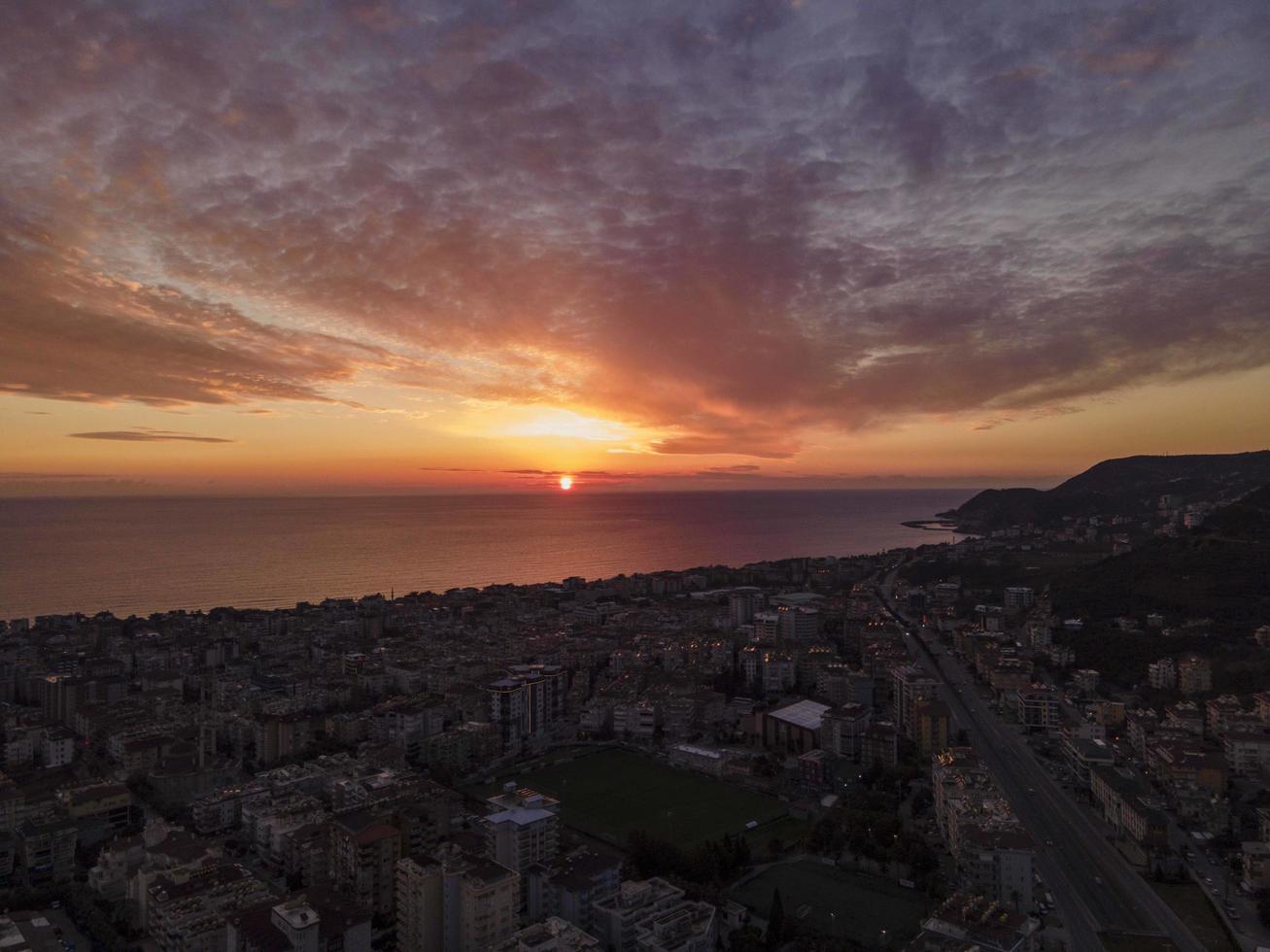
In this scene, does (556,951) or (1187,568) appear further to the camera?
(1187,568)

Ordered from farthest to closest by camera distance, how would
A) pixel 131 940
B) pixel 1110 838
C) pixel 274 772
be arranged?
pixel 274 772 → pixel 1110 838 → pixel 131 940

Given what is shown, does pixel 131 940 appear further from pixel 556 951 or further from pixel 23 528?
pixel 23 528

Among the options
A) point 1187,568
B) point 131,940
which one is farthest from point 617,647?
point 1187,568

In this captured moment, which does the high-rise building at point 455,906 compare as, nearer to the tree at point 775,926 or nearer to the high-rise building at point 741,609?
the tree at point 775,926

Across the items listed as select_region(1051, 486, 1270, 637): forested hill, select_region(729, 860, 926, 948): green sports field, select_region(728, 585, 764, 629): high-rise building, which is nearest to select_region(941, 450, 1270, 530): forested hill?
select_region(1051, 486, 1270, 637): forested hill

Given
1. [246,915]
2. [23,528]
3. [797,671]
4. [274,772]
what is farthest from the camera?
[23,528]

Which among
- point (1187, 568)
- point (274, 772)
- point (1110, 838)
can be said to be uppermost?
point (1187, 568)
